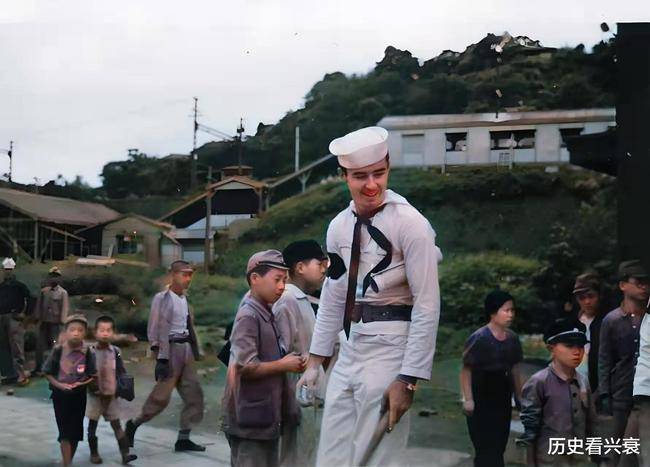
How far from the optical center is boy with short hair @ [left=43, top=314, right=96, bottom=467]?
489 cm

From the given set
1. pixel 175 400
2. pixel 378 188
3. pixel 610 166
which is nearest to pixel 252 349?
pixel 175 400

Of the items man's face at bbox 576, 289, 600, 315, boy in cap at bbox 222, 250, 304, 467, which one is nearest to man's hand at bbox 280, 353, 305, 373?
boy in cap at bbox 222, 250, 304, 467

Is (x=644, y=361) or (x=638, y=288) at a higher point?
(x=638, y=288)

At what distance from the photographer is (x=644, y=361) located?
4.34m

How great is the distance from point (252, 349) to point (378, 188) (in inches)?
43.2

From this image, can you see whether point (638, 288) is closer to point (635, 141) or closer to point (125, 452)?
point (635, 141)

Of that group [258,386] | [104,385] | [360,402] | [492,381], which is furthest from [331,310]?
[104,385]

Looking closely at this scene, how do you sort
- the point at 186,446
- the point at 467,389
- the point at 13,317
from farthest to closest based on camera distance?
the point at 13,317
the point at 186,446
the point at 467,389

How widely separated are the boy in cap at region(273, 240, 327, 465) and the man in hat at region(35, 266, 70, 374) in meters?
1.36

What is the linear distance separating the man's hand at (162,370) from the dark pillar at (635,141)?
8.49 feet

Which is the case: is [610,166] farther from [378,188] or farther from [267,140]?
[267,140]

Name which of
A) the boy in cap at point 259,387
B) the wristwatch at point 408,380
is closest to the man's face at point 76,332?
the boy in cap at point 259,387

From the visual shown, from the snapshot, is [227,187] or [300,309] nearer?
Result: [300,309]

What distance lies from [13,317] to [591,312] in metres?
3.40
